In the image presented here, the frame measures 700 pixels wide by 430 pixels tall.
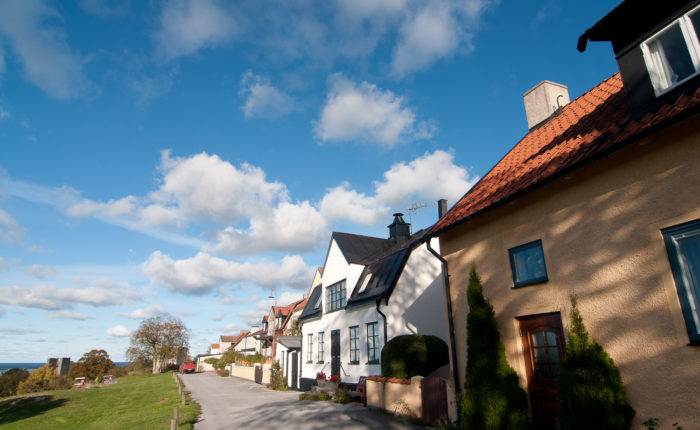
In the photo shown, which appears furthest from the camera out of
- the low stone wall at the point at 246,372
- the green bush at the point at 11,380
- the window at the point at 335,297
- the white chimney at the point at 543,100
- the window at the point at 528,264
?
the green bush at the point at 11,380

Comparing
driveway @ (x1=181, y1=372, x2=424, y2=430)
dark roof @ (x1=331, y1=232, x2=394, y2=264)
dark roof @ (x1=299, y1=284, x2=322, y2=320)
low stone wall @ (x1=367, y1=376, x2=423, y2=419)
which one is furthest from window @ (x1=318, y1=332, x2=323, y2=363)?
low stone wall @ (x1=367, y1=376, x2=423, y2=419)

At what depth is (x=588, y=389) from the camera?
6.09m

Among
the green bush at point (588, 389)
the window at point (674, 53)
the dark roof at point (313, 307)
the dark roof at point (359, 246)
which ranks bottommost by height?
the green bush at point (588, 389)

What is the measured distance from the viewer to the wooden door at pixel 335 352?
1916 centimetres

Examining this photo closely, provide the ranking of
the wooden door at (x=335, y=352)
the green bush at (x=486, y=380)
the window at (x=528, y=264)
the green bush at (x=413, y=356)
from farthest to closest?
the wooden door at (x=335, y=352) → the green bush at (x=413, y=356) → the window at (x=528, y=264) → the green bush at (x=486, y=380)

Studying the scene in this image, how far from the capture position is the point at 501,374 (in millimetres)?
7871

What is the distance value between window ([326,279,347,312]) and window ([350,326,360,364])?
6.56 feet

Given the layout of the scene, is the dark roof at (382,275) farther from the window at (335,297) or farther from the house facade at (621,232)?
the house facade at (621,232)

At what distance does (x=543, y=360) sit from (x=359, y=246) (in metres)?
15.0

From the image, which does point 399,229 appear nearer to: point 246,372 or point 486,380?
point 486,380

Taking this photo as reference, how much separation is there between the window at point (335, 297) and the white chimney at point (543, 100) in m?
12.1

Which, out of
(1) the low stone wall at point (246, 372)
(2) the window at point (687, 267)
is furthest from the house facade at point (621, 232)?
(1) the low stone wall at point (246, 372)

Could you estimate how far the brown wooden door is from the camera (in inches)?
287

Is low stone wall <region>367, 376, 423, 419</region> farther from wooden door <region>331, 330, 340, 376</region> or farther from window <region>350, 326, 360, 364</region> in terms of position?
wooden door <region>331, 330, 340, 376</region>
